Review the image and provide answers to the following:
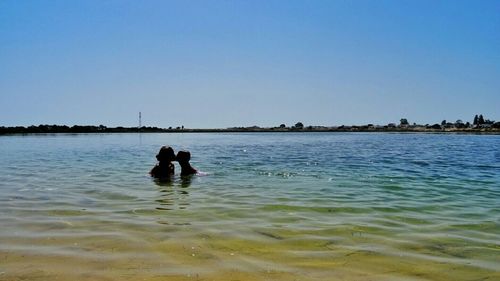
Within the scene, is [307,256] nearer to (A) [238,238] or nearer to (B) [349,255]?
(B) [349,255]

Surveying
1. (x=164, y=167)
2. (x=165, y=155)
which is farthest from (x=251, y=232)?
(x=165, y=155)

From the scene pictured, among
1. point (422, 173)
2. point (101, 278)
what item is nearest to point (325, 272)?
point (101, 278)

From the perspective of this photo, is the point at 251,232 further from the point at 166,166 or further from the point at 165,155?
the point at 165,155

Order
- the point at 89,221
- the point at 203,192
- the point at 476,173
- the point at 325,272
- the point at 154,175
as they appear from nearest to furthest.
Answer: the point at 325,272 < the point at 89,221 < the point at 203,192 < the point at 154,175 < the point at 476,173

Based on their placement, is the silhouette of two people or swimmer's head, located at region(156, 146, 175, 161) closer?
the silhouette of two people

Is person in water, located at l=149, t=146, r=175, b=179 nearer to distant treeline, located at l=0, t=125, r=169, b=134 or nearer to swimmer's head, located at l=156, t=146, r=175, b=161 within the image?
swimmer's head, located at l=156, t=146, r=175, b=161

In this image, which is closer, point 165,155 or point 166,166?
point 166,166

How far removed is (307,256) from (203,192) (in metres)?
7.61

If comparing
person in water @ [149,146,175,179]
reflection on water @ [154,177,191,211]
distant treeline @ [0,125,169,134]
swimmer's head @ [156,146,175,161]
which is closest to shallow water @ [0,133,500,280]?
reflection on water @ [154,177,191,211]

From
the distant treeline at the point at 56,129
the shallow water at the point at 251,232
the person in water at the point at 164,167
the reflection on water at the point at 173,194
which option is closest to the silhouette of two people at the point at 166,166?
the person in water at the point at 164,167

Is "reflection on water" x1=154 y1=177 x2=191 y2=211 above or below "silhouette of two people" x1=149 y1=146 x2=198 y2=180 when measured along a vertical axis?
below

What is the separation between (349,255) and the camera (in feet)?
21.4

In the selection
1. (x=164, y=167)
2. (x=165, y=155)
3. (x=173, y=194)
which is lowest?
(x=173, y=194)

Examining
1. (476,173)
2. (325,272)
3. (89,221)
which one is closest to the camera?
(325,272)
